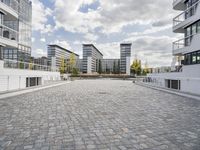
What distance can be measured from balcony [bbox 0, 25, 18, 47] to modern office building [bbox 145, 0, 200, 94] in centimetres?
1832

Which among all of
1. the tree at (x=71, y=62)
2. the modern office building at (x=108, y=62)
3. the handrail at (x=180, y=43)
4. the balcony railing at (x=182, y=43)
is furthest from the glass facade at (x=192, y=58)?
the modern office building at (x=108, y=62)

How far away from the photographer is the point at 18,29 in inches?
1344

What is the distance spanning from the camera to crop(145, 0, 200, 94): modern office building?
14.5 m

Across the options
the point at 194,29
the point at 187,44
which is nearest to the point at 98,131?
the point at 194,29

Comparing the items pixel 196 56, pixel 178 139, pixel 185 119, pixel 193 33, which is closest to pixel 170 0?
pixel 193 33

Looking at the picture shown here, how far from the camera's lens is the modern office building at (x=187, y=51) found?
14.5m

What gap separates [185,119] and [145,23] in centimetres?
2164

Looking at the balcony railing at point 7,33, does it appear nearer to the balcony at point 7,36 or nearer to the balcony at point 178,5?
the balcony at point 7,36

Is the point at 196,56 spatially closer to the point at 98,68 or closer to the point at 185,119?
the point at 185,119

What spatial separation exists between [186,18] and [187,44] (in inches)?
131

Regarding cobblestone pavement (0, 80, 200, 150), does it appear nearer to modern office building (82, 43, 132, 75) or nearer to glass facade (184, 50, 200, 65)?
glass facade (184, 50, 200, 65)

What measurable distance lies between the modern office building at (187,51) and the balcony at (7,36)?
18324 millimetres

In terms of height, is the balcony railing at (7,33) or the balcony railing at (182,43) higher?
the balcony railing at (7,33)

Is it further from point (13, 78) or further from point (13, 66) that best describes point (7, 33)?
point (13, 78)
